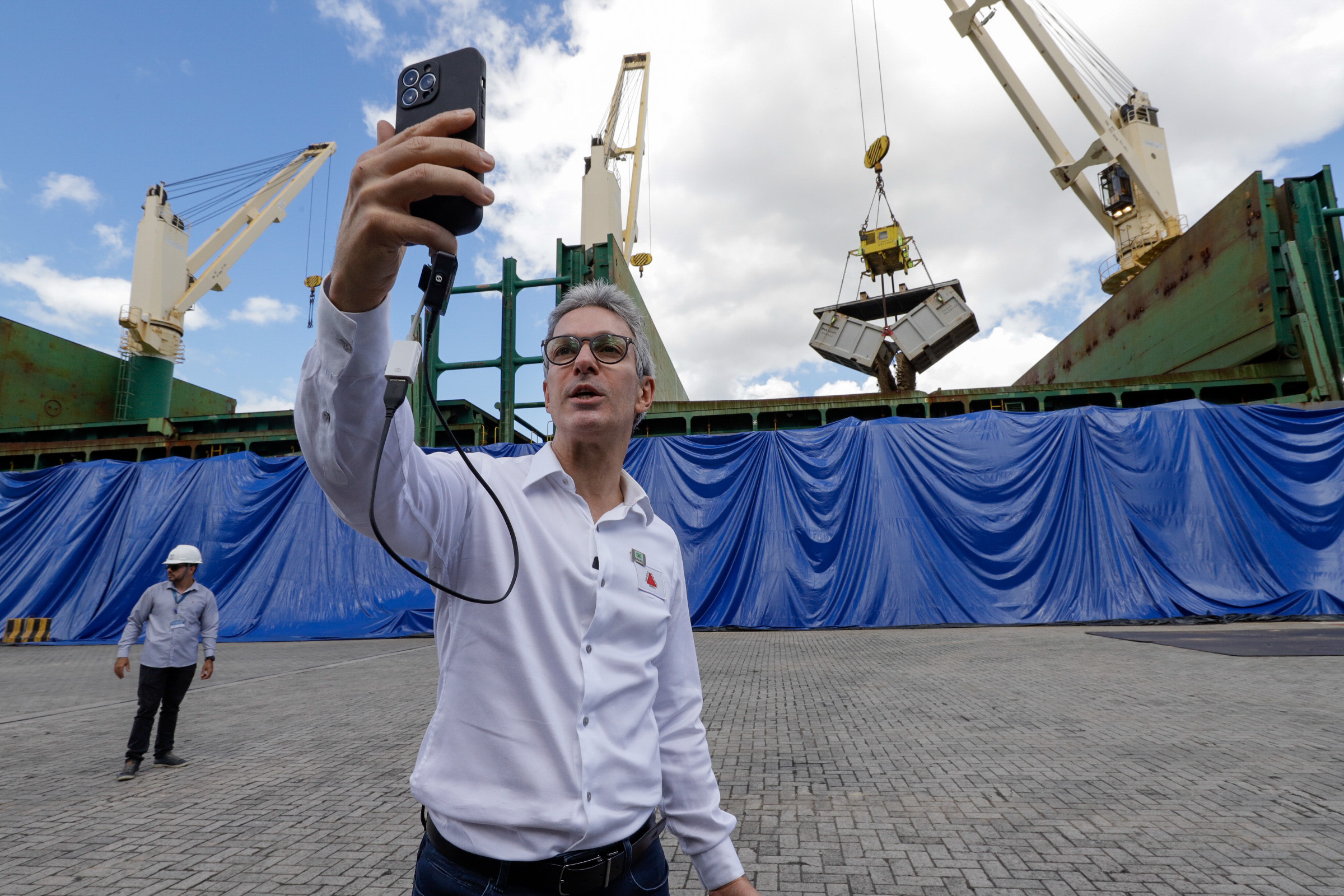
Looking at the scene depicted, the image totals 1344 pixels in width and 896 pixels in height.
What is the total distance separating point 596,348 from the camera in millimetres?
1443

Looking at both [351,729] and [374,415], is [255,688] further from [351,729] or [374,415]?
[374,415]

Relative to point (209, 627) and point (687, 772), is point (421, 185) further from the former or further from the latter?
point (209, 627)

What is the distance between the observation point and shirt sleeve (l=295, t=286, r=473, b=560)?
0.88 meters

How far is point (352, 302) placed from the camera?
87cm

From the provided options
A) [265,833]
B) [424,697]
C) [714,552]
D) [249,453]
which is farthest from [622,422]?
[249,453]

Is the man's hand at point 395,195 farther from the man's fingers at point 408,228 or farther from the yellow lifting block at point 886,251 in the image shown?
the yellow lifting block at point 886,251

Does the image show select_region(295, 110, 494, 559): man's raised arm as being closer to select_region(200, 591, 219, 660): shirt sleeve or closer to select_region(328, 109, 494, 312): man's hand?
select_region(328, 109, 494, 312): man's hand

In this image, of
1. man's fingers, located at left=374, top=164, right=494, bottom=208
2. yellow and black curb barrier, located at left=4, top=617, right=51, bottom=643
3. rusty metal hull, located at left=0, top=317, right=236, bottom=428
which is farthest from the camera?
rusty metal hull, located at left=0, top=317, right=236, bottom=428

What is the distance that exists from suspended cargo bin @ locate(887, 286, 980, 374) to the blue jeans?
1766 cm

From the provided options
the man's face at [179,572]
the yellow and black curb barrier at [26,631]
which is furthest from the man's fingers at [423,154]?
the yellow and black curb barrier at [26,631]

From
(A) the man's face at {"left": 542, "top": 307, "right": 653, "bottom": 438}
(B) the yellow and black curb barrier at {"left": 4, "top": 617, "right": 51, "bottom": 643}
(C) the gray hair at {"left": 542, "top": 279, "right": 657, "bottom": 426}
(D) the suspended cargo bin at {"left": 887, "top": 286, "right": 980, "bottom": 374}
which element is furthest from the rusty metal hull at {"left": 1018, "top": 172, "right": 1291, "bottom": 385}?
(B) the yellow and black curb barrier at {"left": 4, "top": 617, "right": 51, "bottom": 643}

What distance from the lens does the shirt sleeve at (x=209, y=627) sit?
5.33 meters

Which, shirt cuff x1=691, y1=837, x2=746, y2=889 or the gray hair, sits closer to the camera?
shirt cuff x1=691, y1=837, x2=746, y2=889

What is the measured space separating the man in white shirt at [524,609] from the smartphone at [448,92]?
1.4 inches
